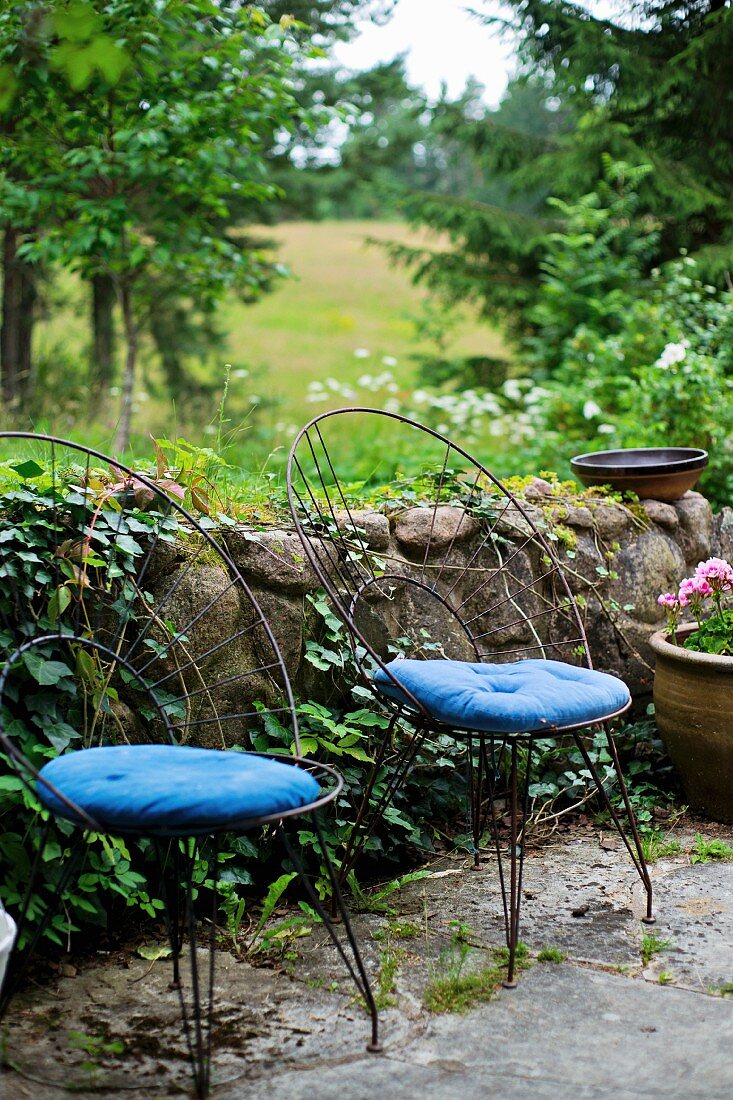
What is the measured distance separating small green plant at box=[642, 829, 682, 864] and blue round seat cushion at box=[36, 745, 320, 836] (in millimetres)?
1380

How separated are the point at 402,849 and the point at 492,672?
698 millimetres

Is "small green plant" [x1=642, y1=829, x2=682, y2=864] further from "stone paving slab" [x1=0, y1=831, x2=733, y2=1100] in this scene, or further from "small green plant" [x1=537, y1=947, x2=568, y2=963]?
"small green plant" [x1=537, y1=947, x2=568, y2=963]

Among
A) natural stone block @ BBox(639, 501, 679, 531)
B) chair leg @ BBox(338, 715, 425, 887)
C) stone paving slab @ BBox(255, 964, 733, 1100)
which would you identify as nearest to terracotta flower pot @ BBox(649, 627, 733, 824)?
natural stone block @ BBox(639, 501, 679, 531)

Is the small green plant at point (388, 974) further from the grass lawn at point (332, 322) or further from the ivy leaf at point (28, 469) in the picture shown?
the grass lawn at point (332, 322)

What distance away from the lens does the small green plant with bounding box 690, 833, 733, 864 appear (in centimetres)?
280

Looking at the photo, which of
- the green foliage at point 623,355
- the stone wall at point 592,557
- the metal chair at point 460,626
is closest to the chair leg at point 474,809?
the metal chair at point 460,626

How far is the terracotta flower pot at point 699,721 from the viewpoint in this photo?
295 cm

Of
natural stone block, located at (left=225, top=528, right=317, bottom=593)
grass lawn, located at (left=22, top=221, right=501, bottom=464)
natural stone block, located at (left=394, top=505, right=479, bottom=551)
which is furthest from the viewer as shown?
grass lawn, located at (left=22, top=221, right=501, bottom=464)

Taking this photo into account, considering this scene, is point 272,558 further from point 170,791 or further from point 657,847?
point 657,847

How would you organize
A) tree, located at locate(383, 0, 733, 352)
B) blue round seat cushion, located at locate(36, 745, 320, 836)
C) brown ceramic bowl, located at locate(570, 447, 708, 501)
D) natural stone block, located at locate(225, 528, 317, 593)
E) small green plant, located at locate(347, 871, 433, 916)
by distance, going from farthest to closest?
tree, located at locate(383, 0, 733, 352), brown ceramic bowl, located at locate(570, 447, 708, 501), natural stone block, located at locate(225, 528, 317, 593), small green plant, located at locate(347, 871, 433, 916), blue round seat cushion, located at locate(36, 745, 320, 836)

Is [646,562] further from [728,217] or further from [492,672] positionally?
[728,217]

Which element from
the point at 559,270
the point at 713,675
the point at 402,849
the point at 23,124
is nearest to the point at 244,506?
the point at 402,849

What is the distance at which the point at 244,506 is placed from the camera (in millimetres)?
2814

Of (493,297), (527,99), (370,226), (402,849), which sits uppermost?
(527,99)
